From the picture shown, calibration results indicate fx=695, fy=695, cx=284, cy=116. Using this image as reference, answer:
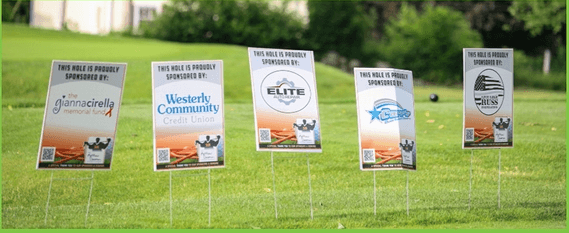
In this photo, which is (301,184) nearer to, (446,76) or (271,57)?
(271,57)

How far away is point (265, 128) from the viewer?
29.2ft

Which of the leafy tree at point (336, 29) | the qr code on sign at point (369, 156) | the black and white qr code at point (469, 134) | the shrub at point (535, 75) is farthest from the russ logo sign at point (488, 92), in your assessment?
the leafy tree at point (336, 29)

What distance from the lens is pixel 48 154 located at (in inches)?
340

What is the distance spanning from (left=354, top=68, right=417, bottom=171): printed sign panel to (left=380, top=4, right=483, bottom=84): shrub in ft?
88.4

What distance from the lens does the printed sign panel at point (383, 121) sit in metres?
9.20

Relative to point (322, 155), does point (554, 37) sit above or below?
above

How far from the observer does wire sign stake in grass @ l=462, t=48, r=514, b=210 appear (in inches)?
392

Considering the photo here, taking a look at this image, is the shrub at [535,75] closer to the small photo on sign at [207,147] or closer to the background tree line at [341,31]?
the background tree line at [341,31]

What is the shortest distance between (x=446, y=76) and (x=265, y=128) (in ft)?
94.2

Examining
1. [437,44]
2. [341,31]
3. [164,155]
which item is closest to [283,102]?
[164,155]

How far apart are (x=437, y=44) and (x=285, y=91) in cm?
2819

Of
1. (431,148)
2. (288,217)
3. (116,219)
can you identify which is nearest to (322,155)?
(431,148)

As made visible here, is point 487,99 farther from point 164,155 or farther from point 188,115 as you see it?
point 164,155

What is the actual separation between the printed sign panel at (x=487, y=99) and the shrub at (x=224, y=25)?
99.7ft
